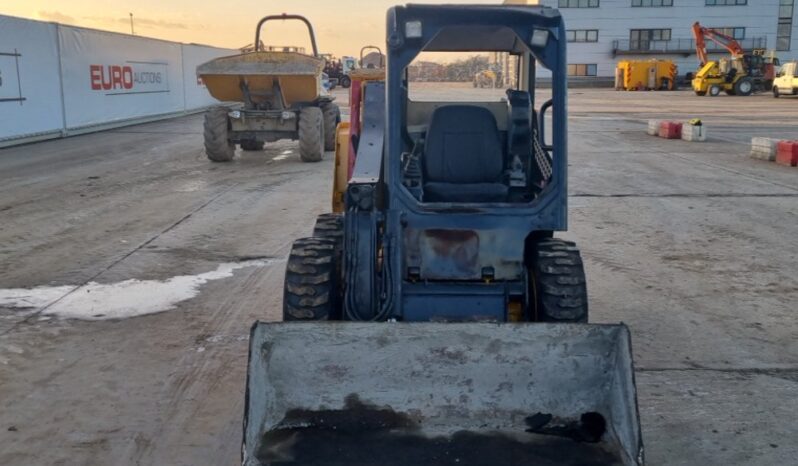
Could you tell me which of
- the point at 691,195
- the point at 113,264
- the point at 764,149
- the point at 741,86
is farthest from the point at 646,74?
the point at 113,264

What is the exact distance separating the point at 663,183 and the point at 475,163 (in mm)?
8921

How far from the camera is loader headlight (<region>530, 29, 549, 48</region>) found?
4.36 meters

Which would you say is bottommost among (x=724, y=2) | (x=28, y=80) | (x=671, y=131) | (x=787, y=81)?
(x=671, y=131)

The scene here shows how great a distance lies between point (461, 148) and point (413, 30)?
93 centimetres

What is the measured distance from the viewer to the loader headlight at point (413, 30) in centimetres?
429

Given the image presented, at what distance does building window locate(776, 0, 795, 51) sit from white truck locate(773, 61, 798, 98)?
836 inches

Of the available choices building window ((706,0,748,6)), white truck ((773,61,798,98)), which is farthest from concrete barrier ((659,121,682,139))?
building window ((706,0,748,6))

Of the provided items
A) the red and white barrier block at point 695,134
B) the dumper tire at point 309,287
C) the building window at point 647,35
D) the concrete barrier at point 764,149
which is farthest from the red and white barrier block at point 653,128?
the building window at point 647,35

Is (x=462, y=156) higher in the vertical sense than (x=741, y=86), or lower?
lower

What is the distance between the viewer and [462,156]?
499 centimetres

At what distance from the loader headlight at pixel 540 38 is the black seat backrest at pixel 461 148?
2.38 ft

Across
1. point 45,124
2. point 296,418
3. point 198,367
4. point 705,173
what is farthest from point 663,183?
point 45,124

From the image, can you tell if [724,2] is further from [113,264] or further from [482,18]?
[482,18]

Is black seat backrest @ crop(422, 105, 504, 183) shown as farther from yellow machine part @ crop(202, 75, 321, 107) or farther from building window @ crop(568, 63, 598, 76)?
building window @ crop(568, 63, 598, 76)
